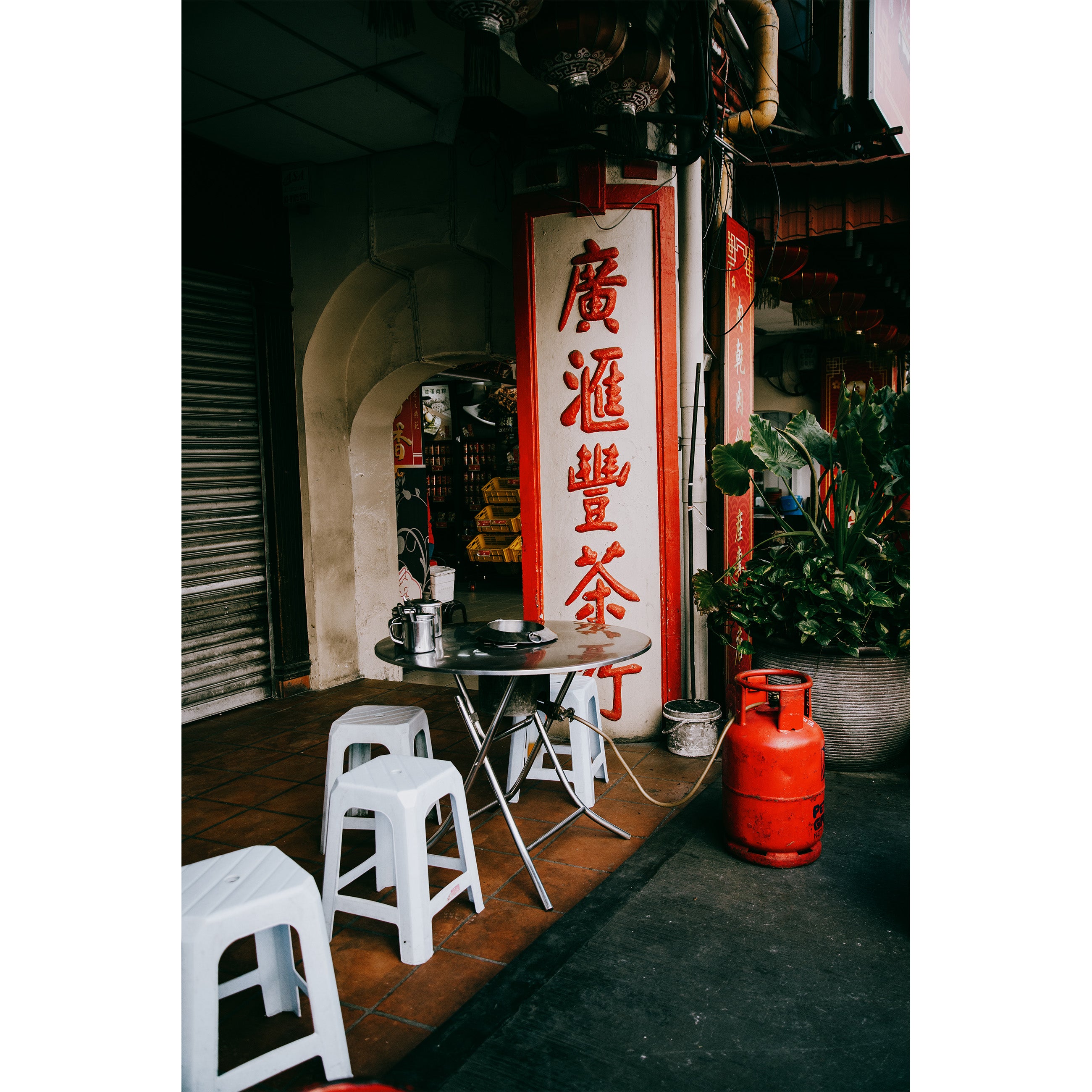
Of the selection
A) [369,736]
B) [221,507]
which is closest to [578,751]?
[369,736]

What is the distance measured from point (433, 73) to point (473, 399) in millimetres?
9410

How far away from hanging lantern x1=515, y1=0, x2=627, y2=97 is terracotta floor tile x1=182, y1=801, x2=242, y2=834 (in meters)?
3.98

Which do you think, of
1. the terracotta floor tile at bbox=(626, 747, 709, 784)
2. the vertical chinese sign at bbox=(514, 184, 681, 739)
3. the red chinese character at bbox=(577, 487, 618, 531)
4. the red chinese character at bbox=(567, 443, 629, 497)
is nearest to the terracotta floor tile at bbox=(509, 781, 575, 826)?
the terracotta floor tile at bbox=(626, 747, 709, 784)

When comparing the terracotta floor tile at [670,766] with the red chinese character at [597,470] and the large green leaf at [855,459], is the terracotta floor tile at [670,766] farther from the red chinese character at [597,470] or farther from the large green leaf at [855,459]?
the large green leaf at [855,459]

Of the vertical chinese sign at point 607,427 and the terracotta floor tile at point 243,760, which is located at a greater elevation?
the vertical chinese sign at point 607,427

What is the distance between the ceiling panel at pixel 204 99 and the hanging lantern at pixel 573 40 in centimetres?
256

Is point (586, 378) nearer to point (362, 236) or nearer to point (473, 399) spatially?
point (362, 236)

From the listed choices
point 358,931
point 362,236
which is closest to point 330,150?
point 362,236

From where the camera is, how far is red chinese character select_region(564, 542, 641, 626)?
203 inches

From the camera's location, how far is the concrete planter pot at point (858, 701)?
→ 14.8 ft

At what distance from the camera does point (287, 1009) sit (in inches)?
102

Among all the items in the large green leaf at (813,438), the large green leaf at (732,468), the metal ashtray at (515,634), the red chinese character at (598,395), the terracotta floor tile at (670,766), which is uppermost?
the red chinese character at (598,395)

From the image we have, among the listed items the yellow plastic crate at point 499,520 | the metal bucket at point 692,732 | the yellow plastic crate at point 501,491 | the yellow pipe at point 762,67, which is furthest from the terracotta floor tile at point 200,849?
the yellow plastic crate at point 501,491

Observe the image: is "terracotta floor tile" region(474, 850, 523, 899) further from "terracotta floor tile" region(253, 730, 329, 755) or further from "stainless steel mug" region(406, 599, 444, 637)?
"terracotta floor tile" region(253, 730, 329, 755)
